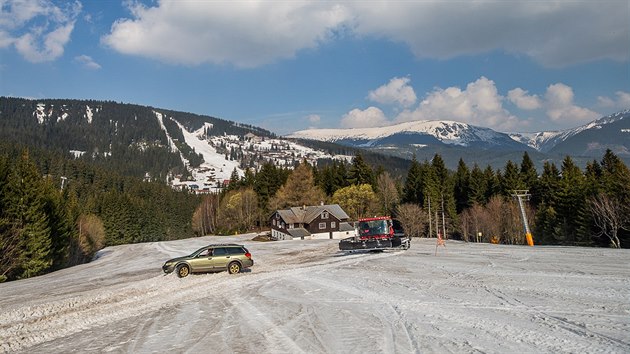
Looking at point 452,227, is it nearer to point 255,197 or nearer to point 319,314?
point 255,197

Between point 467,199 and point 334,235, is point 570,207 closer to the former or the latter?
point 467,199

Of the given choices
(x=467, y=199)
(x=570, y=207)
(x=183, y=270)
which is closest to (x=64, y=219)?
(x=183, y=270)

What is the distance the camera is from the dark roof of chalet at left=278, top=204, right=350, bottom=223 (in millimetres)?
78312

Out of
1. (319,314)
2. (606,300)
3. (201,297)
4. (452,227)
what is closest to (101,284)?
(201,297)

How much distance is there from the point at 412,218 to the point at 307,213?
69.7 ft

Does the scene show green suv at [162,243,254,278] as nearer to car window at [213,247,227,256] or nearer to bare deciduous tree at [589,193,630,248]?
car window at [213,247,227,256]

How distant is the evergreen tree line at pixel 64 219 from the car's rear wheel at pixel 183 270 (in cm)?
1787

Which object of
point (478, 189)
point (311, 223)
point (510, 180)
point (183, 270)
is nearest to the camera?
point (183, 270)

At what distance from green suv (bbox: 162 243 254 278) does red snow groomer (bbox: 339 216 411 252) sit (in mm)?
11251

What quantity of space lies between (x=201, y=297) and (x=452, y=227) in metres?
68.3

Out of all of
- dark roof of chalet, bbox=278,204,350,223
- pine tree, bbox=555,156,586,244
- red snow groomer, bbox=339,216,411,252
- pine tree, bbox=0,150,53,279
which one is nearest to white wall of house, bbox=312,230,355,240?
dark roof of chalet, bbox=278,204,350,223

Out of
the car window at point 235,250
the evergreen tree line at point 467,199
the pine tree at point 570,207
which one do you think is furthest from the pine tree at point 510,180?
the car window at point 235,250

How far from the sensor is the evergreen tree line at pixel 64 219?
3378cm

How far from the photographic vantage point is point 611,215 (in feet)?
129
